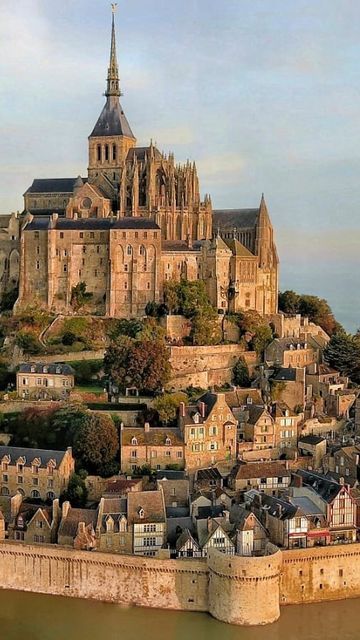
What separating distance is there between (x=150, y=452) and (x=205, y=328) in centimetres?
1299

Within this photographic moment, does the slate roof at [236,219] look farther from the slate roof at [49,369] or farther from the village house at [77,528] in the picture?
the village house at [77,528]

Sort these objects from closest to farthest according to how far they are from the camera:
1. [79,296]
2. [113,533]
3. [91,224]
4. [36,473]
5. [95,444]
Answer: [113,533]
[36,473]
[95,444]
[79,296]
[91,224]

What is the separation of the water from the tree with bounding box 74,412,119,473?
284 inches

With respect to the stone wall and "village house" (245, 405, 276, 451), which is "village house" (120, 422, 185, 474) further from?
the stone wall

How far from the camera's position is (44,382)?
44.4m

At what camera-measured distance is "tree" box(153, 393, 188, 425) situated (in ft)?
133

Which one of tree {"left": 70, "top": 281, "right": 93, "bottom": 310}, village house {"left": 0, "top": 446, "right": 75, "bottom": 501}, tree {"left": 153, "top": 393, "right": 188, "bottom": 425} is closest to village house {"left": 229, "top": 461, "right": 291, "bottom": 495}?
tree {"left": 153, "top": 393, "right": 188, "bottom": 425}

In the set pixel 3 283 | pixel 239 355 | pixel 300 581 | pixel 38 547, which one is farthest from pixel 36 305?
pixel 300 581

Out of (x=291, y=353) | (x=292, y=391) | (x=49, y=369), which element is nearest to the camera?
(x=49, y=369)

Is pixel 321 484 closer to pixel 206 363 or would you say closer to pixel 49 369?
pixel 206 363

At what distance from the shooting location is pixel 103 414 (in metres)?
40.7

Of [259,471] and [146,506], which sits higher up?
[259,471]

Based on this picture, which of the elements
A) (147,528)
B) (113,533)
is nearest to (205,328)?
(147,528)

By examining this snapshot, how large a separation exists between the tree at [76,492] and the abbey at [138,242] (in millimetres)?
17249
